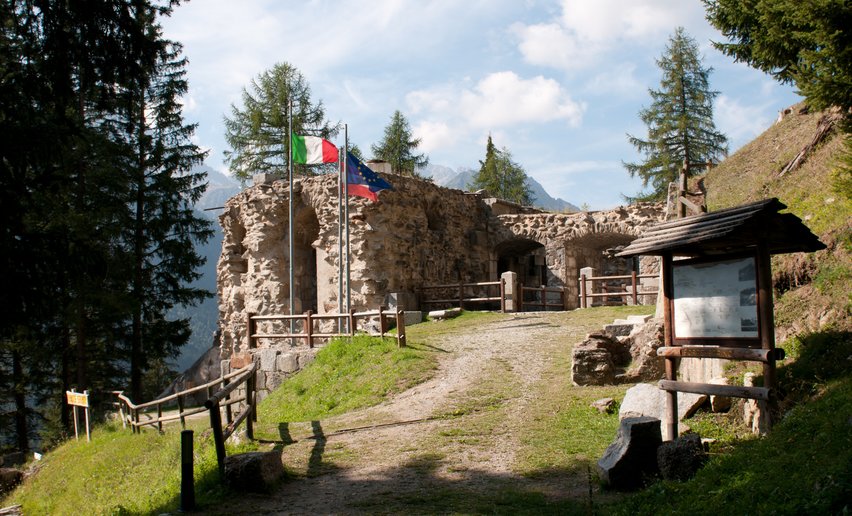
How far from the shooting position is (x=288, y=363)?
16.2 meters

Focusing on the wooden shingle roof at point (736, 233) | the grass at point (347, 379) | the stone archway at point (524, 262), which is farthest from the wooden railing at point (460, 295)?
the wooden shingle roof at point (736, 233)

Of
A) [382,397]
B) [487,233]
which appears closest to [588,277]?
[487,233]

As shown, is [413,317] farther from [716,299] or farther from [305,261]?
[716,299]

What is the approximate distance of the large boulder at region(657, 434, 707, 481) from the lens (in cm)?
582

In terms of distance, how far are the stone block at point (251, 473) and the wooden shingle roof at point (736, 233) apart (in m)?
4.80

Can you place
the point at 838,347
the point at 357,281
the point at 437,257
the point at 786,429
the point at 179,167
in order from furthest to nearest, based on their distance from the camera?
the point at 179,167 → the point at 437,257 → the point at 357,281 → the point at 838,347 → the point at 786,429

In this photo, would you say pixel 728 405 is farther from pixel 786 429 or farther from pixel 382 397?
pixel 382 397

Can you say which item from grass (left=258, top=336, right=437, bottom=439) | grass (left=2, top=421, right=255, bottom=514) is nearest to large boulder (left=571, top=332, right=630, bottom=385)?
grass (left=258, top=336, right=437, bottom=439)

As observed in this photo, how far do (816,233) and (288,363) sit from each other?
38.1 ft

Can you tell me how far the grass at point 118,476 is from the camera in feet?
26.1

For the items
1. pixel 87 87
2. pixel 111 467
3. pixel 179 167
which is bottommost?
pixel 111 467

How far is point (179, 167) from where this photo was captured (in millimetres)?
25109

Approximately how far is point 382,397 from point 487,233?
1393cm

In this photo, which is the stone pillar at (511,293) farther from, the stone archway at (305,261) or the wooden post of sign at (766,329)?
the wooden post of sign at (766,329)
